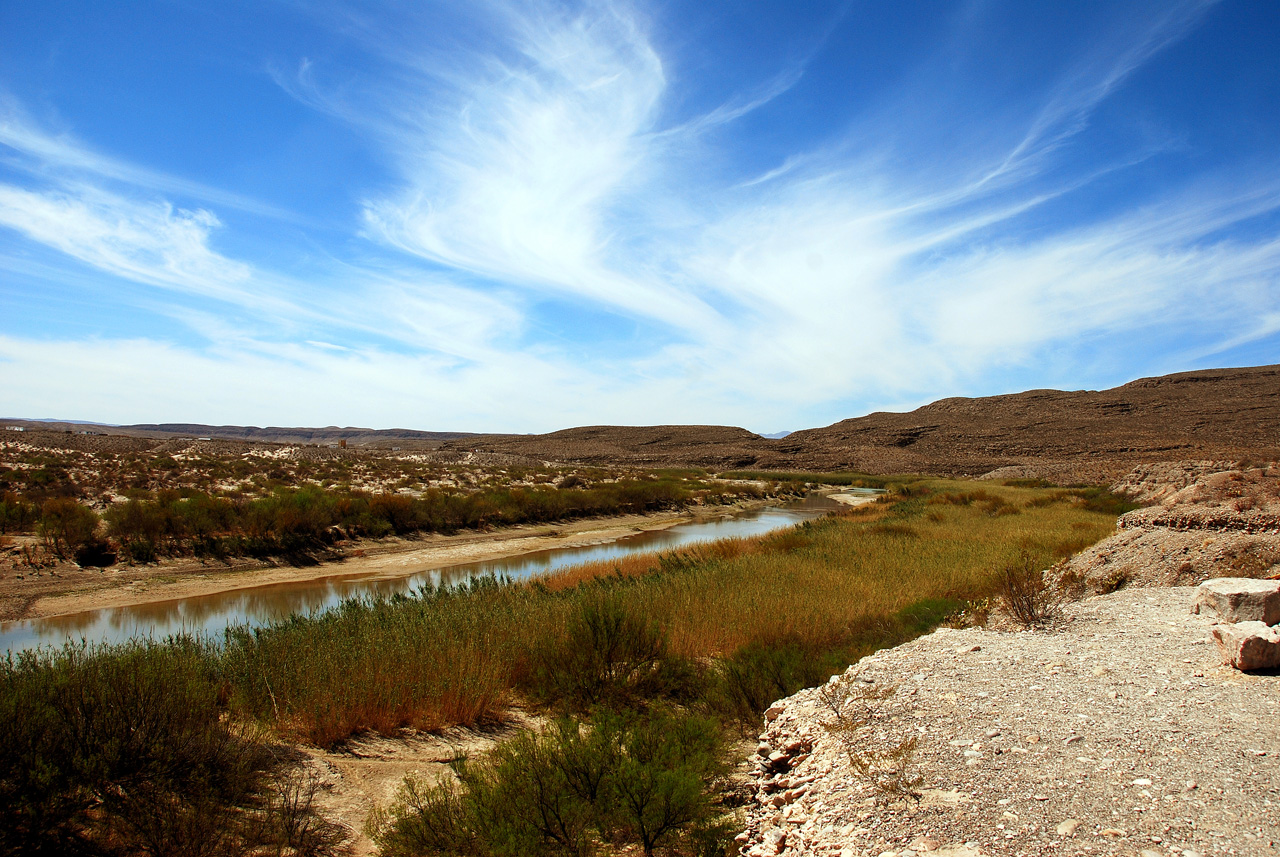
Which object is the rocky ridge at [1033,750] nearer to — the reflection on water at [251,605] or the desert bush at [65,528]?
the reflection on water at [251,605]

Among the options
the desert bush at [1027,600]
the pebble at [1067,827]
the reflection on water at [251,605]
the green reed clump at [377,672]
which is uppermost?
the desert bush at [1027,600]

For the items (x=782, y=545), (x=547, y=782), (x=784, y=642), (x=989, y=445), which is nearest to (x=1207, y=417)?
(x=989, y=445)

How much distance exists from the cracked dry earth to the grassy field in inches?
43.6

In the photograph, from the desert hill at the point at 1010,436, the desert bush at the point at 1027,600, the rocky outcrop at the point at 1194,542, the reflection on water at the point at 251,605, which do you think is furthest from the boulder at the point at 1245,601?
the desert hill at the point at 1010,436

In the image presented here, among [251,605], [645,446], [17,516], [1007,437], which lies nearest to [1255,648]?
[251,605]

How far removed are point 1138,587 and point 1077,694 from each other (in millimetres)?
5982

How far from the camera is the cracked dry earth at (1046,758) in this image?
302 centimetres

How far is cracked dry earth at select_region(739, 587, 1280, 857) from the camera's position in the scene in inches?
119

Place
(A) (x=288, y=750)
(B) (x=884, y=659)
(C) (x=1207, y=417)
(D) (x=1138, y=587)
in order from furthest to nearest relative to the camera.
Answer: (C) (x=1207, y=417) < (D) (x=1138, y=587) < (B) (x=884, y=659) < (A) (x=288, y=750)

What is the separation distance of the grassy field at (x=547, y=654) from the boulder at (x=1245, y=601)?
288 cm

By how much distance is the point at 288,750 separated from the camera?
17.3 ft

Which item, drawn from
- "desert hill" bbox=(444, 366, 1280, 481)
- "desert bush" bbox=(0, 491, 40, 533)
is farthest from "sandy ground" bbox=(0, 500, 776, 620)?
"desert hill" bbox=(444, 366, 1280, 481)

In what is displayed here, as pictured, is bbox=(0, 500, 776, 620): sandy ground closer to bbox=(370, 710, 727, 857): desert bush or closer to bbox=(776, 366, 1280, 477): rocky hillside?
bbox=(370, 710, 727, 857): desert bush

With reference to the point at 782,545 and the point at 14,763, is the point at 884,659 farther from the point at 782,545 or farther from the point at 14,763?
the point at 782,545
